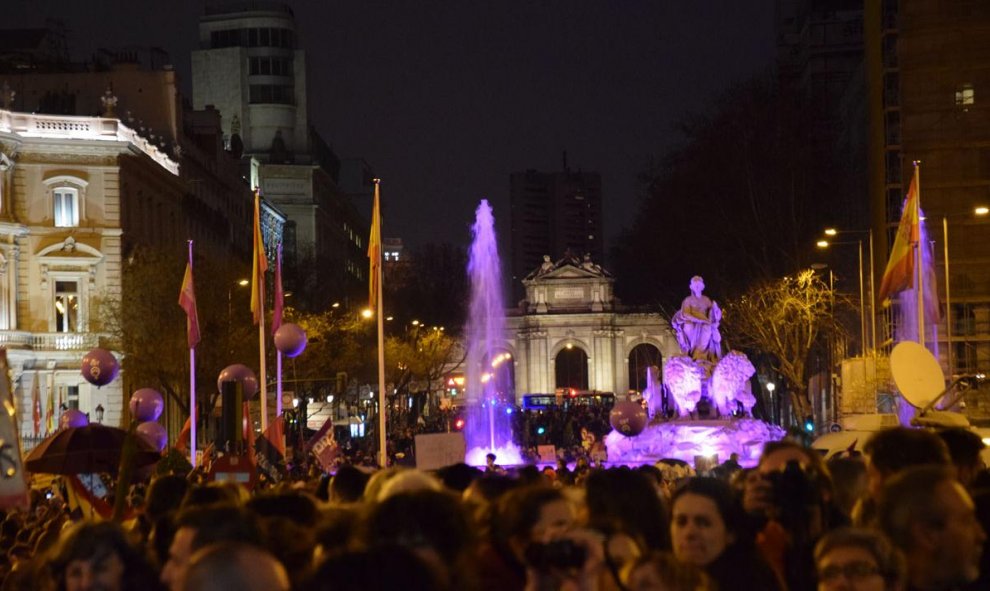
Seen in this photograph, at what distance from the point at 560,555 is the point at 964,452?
408 centimetres

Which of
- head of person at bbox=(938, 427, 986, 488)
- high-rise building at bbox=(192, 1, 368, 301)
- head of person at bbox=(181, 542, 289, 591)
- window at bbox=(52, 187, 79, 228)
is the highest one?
high-rise building at bbox=(192, 1, 368, 301)

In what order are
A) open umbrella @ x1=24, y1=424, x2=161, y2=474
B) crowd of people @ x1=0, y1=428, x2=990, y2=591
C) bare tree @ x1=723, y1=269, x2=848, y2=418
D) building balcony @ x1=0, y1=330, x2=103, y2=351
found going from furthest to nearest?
building balcony @ x1=0, y1=330, x2=103, y2=351, bare tree @ x1=723, y1=269, x2=848, y2=418, open umbrella @ x1=24, y1=424, x2=161, y2=474, crowd of people @ x1=0, y1=428, x2=990, y2=591

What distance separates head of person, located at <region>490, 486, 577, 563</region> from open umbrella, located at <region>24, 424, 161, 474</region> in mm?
8084

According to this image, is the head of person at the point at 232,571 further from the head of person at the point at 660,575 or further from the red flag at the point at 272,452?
the red flag at the point at 272,452

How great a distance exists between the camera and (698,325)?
39.5m

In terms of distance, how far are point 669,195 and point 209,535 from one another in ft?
192

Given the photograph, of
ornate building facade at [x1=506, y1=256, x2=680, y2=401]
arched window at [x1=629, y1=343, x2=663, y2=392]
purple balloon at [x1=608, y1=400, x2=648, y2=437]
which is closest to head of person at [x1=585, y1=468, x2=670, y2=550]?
purple balloon at [x1=608, y1=400, x2=648, y2=437]

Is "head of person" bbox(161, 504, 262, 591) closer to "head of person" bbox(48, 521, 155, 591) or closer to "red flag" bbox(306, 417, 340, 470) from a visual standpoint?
"head of person" bbox(48, 521, 155, 591)

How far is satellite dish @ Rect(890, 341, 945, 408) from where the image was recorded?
710 inches

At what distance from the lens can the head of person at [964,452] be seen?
8727 mm

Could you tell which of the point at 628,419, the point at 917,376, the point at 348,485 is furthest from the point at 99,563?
the point at 628,419

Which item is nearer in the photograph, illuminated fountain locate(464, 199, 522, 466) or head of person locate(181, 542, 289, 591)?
head of person locate(181, 542, 289, 591)

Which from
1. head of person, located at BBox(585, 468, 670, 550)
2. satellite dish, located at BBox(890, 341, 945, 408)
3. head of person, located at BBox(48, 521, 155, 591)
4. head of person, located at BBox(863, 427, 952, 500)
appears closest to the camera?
head of person, located at BBox(48, 521, 155, 591)

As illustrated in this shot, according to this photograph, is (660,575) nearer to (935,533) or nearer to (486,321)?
(935,533)
